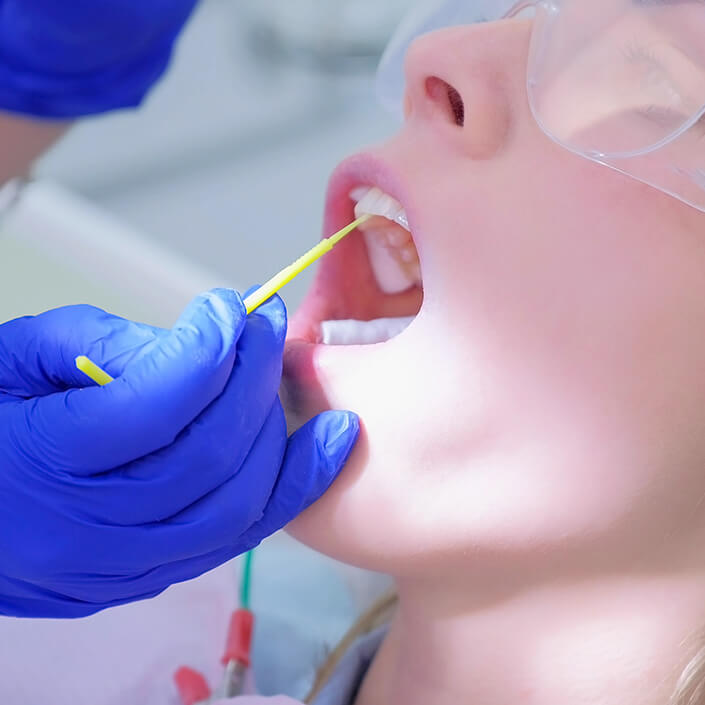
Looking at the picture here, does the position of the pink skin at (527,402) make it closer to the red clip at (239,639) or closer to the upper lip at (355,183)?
the upper lip at (355,183)

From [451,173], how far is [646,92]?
189 millimetres

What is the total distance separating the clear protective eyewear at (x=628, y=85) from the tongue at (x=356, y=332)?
32 cm

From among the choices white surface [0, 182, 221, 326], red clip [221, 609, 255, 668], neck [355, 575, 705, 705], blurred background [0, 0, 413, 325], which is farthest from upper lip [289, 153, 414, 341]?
blurred background [0, 0, 413, 325]

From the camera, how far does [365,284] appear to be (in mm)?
1200

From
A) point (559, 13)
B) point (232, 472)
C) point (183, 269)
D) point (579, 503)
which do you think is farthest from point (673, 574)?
point (183, 269)

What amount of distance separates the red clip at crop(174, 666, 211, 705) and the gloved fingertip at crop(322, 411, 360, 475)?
485 mm

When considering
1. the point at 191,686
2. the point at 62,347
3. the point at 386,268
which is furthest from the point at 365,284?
the point at 191,686

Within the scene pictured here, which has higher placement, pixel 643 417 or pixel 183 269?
pixel 643 417

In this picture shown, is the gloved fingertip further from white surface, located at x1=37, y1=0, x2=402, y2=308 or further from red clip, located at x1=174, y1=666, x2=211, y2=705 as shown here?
white surface, located at x1=37, y1=0, x2=402, y2=308

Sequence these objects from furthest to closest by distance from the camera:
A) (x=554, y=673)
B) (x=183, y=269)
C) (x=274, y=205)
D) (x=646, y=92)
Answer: (x=274, y=205)
(x=183, y=269)
(x=554, y=673)
(x=646, y=92)

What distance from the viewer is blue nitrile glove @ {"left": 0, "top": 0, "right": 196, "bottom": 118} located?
4.01ft

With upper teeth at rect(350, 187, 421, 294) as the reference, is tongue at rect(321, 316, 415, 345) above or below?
below

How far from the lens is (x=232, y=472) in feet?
2.90

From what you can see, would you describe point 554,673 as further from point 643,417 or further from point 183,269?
point 183,269
